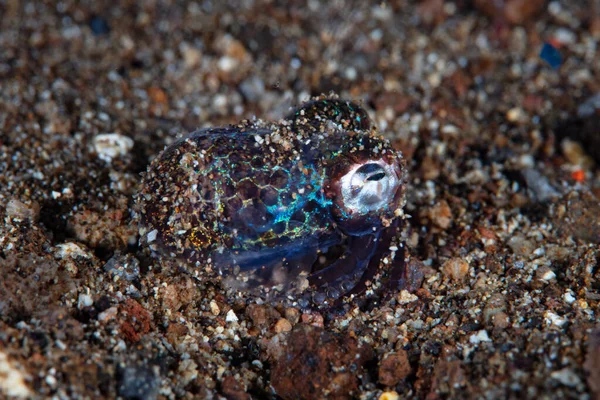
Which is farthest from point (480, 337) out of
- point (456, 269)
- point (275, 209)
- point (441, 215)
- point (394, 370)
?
point (275, 209)

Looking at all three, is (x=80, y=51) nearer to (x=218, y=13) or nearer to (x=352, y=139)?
(x=218, y=13)

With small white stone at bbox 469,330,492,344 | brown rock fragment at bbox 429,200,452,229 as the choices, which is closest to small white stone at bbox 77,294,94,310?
small white stone at bbox 469,330,492,344

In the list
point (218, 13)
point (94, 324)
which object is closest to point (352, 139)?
point (94, 324)

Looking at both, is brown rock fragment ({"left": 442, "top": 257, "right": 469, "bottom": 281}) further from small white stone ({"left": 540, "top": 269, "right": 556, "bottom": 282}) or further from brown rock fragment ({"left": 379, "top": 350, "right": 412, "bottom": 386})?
brown rock fragment ({"left": 379, "top": 350, "right": 412, "bottom": 386})

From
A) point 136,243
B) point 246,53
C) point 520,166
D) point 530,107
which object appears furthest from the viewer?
point 246,53

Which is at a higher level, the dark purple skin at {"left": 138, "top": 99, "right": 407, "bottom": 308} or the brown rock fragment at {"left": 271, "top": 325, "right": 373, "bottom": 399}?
the dark purple skin at {"left": 138, "top": 99, "right": 407, "bottom": 308}

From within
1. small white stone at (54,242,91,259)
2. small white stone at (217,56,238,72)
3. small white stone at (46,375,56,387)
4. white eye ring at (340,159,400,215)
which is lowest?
small white stone at (46,375,56,387)

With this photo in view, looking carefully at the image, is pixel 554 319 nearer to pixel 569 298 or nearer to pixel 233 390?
pixel 569 298
